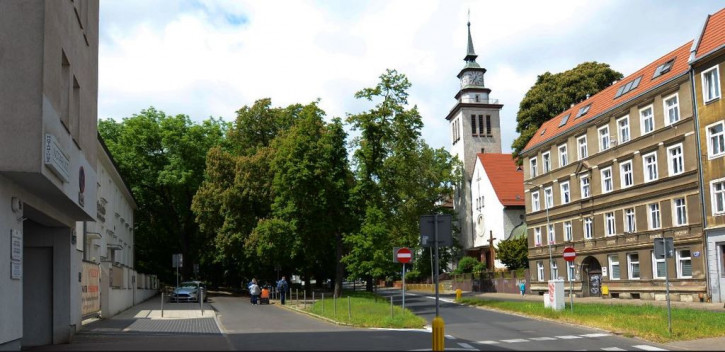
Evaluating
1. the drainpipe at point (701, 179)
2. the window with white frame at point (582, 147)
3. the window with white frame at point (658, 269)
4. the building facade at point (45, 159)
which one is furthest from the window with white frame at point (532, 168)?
the building facade at point (45, 159)

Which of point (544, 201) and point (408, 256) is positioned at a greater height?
point (544, 201)

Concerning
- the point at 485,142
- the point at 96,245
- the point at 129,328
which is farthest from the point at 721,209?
the point at 485,142

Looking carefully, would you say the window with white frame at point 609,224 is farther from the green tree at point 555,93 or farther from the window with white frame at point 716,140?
the green tree at point 555,93

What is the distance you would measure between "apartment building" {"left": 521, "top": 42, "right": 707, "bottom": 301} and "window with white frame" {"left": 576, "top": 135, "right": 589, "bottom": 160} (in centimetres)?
7

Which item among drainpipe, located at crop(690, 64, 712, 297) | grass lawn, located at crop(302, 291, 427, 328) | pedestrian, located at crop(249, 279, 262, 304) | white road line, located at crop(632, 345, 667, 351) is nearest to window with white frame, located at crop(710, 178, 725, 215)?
drainpipe, located at crop(690, 64, 712, 297)

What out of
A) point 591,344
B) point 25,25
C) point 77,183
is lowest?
point 591,344

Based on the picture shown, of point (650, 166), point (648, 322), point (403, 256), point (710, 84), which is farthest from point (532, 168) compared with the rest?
point (648, 322)

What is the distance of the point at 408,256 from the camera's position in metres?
25.2

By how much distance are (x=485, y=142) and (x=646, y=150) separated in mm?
46723

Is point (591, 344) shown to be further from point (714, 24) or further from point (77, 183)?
point (714, 24)

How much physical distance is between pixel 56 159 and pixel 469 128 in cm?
7751

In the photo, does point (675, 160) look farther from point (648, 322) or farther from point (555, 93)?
point (555, 93)

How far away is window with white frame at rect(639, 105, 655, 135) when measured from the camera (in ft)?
137

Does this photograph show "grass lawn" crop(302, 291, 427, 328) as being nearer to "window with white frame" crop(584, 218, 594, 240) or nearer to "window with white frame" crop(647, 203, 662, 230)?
"window with white frame" crop(647, 203, 662, 230)
